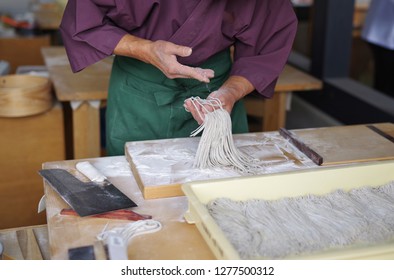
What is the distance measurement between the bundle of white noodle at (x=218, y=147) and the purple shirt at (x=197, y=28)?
305mm

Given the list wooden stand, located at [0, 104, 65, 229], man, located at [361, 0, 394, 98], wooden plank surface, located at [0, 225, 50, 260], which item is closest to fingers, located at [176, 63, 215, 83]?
wooden plank surface, located at [0, 225, 50, 260]

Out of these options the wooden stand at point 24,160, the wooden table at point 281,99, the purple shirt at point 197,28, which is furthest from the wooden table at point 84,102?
the wooden table at point 281,99

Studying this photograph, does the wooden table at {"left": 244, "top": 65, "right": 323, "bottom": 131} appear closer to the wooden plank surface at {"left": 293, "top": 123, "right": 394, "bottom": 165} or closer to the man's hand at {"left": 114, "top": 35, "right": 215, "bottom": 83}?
the wooden plank surface at {"left": 293, "top": 123, "right": 394, "bottom": 165}

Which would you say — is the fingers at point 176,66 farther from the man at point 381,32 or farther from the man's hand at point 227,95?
the man at point 381,32

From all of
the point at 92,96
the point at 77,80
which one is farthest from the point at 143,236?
the point at 77,80

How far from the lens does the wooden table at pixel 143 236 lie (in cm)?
129

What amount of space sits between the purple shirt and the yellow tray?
0.64 meters

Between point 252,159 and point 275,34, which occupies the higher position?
point 275,34

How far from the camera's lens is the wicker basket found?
2.60m
